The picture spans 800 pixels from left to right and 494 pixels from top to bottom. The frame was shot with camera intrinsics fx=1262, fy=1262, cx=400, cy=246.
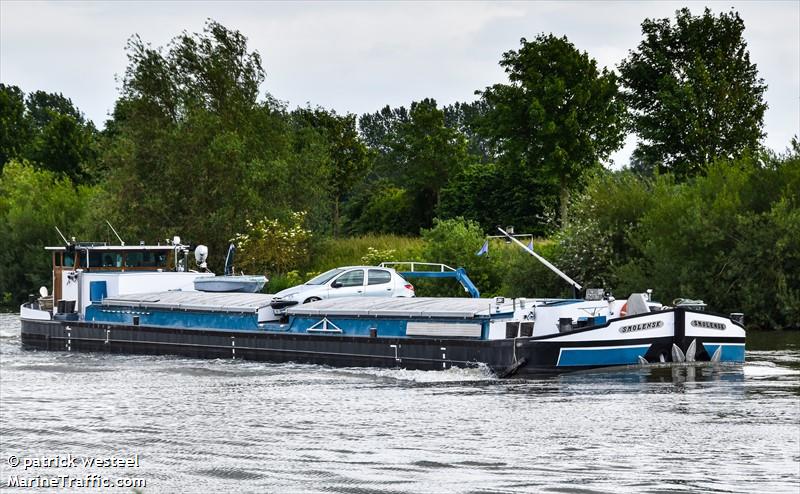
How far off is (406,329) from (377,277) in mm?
5437

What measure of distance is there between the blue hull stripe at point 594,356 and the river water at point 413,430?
347 mm

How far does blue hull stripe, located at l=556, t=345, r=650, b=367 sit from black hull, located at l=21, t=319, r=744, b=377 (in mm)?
95

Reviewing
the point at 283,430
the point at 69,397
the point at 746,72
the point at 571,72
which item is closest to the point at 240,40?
the point at 571,72

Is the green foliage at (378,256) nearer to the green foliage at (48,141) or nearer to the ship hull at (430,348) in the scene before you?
the ship hull at (430,348)

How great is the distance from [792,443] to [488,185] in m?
62.3

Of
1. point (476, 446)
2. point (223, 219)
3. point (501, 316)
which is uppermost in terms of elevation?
point (223, 219)

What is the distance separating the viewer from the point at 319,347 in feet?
105

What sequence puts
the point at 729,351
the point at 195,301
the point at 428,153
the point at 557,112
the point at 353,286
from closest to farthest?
1. the point at 729,351
2. the point at 353,286
3. the point at 195,301
4. the point at 557,112
5. the point at 428,153

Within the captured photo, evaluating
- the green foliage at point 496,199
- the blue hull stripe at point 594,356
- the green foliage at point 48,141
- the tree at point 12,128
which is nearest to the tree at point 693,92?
the green foliage at point 496,199

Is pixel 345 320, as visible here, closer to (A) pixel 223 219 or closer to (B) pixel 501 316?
(B) pixel 501 316

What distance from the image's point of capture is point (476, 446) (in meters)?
19.2

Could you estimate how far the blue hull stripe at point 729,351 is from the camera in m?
28.1

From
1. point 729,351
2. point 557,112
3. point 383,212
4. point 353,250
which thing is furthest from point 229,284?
point 383,212

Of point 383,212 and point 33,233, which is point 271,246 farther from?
point 383,212
